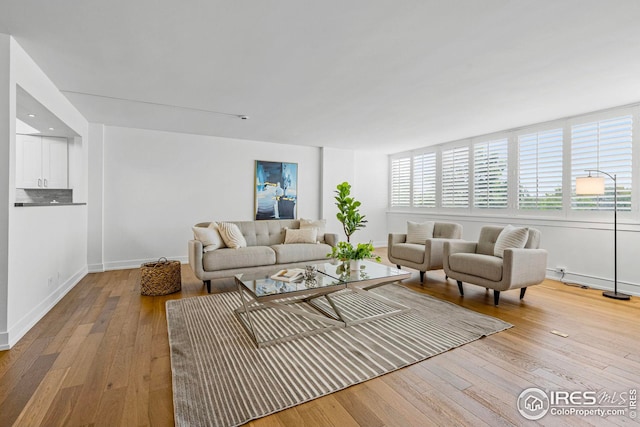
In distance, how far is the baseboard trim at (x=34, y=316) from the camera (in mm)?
2301

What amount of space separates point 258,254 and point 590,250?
4.54 meters

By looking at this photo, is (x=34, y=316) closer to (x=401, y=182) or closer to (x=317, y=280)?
(x=317, y=280)

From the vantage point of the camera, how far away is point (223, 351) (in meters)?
2.24

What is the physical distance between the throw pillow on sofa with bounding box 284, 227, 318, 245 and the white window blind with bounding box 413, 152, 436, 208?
3159mm

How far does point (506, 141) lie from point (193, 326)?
5.44m

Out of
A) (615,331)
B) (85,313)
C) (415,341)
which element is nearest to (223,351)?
(415,341)

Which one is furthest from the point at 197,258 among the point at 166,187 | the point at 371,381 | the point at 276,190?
the point at 276,190

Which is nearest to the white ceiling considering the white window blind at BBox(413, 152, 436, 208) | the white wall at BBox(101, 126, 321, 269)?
the white wall at BBox(101, 126, 321, 269)

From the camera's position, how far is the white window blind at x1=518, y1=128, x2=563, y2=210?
14.7ft

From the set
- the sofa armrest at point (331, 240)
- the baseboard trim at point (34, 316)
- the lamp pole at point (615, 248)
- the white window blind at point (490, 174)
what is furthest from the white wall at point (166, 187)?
the lamp pole at point (615, 248)

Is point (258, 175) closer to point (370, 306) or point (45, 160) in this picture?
point (45, 160)

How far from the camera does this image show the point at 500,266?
3.21 m

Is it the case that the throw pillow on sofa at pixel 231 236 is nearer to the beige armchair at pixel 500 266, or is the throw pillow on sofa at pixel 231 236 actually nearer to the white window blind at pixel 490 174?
the beige armchair at pixel 500 266

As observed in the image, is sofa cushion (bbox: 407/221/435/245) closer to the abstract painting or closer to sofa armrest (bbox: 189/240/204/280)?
the abstract painting
